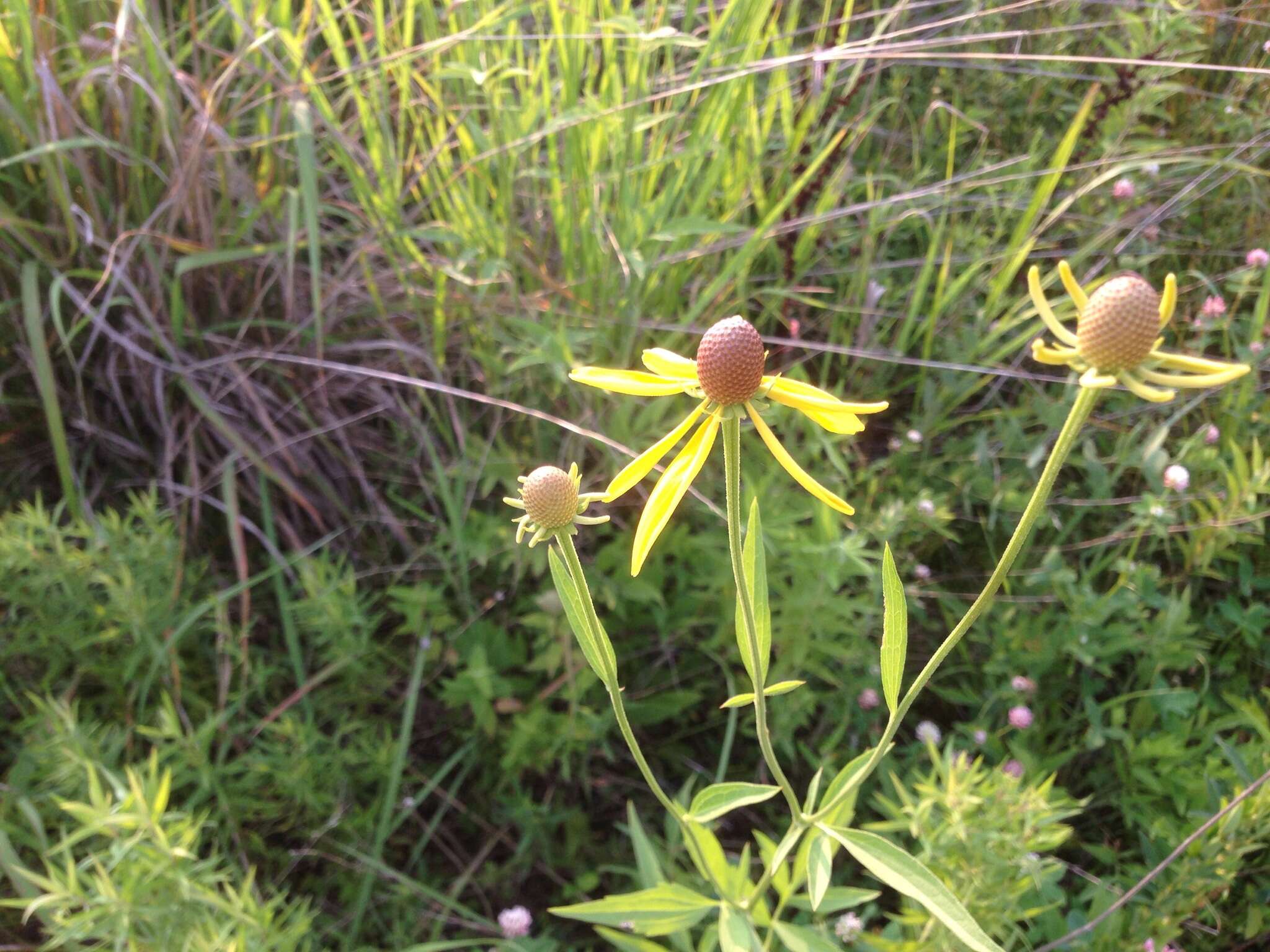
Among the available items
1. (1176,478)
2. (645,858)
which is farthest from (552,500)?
(1176,478)

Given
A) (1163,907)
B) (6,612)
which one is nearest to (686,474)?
(1163,907)

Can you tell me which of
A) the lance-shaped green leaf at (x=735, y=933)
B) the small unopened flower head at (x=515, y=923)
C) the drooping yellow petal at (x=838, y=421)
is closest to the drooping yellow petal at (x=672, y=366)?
the drooping yellow petal at (x=838, y=421)

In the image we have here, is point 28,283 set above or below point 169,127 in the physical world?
below

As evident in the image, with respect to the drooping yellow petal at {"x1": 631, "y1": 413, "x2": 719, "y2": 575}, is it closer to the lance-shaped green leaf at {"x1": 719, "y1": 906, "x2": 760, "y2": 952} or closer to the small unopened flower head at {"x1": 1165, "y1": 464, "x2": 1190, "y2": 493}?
the lance-shaped green leaf at {"x1": 719, "y1": 906, "x2": 760, "y2": 952}

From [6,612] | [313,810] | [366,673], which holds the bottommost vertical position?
[313,810]

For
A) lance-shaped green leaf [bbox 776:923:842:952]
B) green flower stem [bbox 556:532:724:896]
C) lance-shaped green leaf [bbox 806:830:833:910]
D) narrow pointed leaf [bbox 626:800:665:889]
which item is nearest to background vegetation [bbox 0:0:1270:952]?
narrow pointed leaf [bbox 626:800:665:889]

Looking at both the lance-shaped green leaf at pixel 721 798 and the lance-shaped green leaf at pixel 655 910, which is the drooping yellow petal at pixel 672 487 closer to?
the lance-shaped green leaf at pixel 721 798

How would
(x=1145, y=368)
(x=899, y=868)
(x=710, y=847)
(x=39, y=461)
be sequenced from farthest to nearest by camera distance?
(x=39, y=461) → (x=710, y=847) → (x=899, y=868) → (x=1145, y=368)

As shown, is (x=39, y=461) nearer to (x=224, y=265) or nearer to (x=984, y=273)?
(x=224, y=265)
